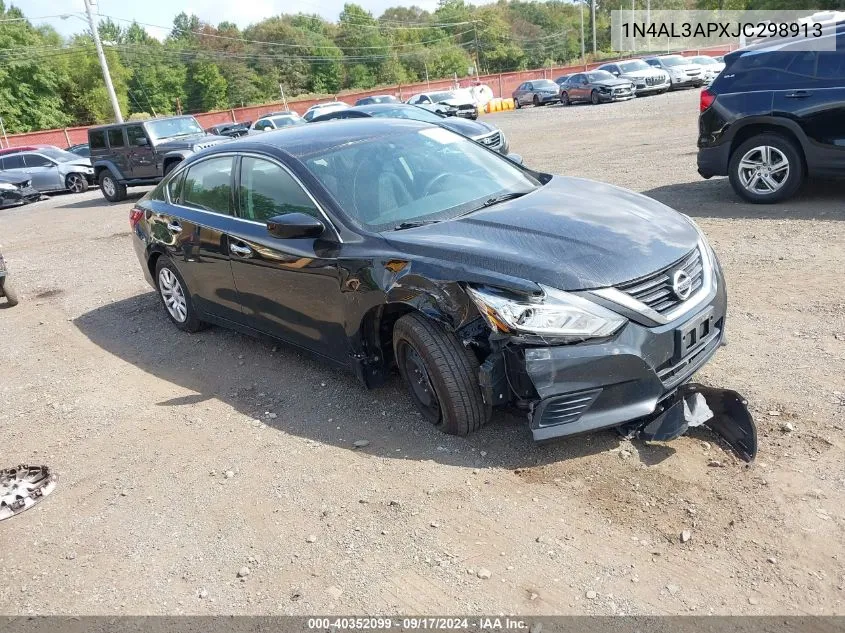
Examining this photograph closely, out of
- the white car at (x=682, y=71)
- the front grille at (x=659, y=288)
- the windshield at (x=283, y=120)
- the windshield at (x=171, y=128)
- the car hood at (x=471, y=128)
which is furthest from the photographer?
the white car at (x=682, y=71)

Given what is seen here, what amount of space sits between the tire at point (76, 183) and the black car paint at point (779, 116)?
19287 millimetres

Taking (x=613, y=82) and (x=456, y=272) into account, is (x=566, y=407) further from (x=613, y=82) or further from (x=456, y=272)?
(x=613, y=82)

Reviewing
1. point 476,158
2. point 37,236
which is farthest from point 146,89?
point 476,158

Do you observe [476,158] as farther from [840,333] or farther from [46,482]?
[46,482]

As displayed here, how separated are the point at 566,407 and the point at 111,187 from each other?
55.2 ft

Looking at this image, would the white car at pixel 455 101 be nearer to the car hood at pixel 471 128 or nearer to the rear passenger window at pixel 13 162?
the rear passenger window at pixel 13 162

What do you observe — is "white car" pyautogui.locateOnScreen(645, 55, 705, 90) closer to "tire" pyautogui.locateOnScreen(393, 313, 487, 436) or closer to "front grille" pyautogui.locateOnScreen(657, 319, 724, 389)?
"front grille" pyautogui.locateOnScreen(657, 319, 724, 389)

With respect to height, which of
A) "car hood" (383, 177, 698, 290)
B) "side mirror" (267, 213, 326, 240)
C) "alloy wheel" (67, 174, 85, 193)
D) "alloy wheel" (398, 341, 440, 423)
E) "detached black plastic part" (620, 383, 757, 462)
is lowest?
"alloy wheel" (67, 174, 85, 193)

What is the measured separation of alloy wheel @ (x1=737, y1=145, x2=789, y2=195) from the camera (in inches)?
305

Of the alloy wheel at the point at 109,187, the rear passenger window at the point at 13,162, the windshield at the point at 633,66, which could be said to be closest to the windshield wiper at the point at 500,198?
the alloy wheel at the point at 109,187

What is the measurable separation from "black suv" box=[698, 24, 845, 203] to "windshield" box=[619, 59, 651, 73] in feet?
84.4

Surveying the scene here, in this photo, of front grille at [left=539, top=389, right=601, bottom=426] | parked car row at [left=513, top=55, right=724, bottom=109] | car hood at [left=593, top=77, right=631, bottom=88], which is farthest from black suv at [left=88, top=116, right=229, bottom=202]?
parked car row at [left=513, top=55, right=724, bottom=109]

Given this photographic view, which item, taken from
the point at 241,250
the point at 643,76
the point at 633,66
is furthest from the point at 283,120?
the point at 241,250

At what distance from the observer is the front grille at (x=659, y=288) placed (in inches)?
132
